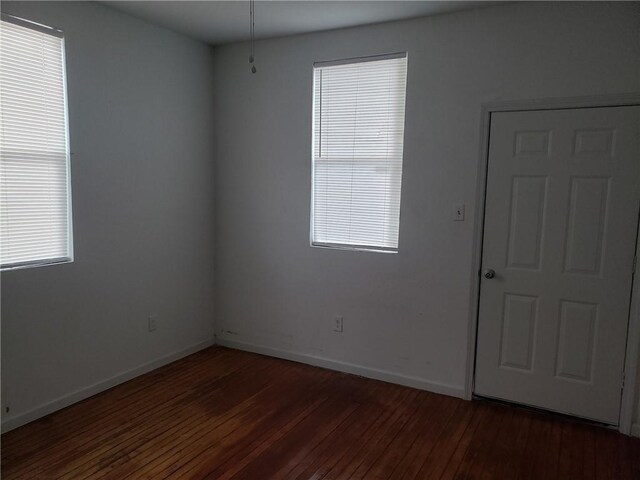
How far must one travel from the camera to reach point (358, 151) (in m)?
3.52

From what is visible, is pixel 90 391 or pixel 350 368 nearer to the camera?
pixel 90 391

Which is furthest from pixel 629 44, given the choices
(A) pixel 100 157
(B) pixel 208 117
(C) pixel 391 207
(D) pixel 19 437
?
(D) pixel 19 437

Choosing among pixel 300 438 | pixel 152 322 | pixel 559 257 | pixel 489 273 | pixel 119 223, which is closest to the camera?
pixel 300 438

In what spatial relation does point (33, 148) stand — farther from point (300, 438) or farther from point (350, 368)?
point (350, 368)

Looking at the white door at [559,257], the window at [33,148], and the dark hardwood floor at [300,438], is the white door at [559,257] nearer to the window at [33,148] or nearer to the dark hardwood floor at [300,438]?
the dark hardwood floor at [300,438]

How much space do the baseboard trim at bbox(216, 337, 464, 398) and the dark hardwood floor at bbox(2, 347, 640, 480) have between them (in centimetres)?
7

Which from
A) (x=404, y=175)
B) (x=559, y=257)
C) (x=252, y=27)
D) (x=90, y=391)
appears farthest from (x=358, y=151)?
(x=90, y=391)

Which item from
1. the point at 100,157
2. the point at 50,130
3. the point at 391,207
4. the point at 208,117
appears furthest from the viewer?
the point at 208,117

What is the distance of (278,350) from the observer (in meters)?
3.99

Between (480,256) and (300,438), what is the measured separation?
1.70 metres

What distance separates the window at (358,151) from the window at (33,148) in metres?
1.81

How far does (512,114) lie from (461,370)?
1816 millimetres

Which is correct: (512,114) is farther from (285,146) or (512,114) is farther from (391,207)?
(285,146)

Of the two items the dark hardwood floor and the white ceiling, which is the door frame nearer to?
the dark hardwood floor
